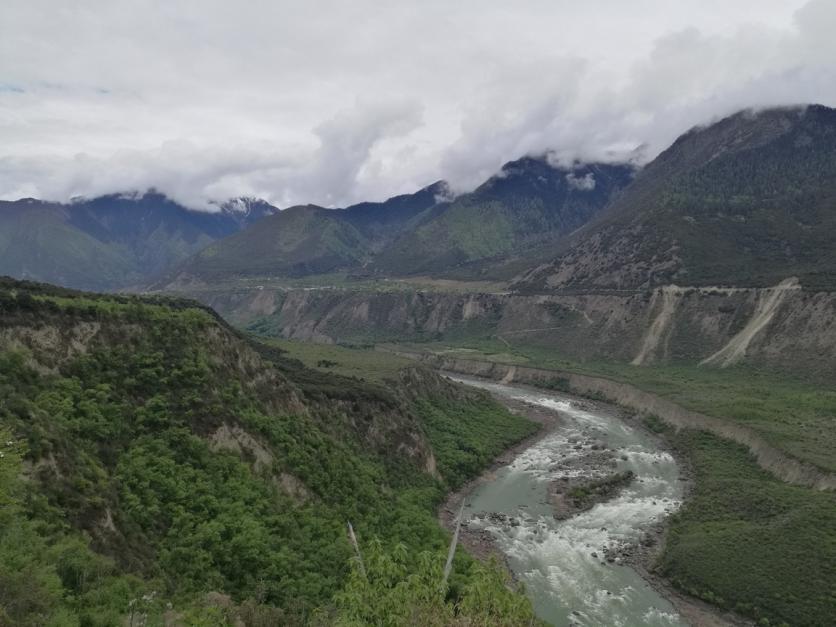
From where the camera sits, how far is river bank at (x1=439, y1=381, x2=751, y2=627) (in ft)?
157

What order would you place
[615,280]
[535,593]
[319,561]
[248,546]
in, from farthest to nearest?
[615,280], [535,593], [319,561], [248,546]

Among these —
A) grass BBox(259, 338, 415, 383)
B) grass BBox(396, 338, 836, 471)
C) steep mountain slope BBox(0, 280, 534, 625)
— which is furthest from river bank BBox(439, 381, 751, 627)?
grass BBox(259, 338, 415, 383)

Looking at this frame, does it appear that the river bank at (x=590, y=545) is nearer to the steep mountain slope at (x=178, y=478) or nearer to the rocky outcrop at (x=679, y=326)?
the steep mountain slope at (x=178, y=478)

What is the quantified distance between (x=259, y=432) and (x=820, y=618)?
4306 cm

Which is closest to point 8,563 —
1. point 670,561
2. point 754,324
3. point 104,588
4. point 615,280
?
point 104,588

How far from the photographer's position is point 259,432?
5288 centimetres

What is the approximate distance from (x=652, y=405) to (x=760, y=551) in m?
55.2

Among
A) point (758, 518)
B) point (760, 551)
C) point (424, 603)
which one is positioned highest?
point (424, 603)

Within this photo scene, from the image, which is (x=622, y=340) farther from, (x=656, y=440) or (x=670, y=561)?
(x=670, y=561)

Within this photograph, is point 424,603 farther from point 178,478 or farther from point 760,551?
point 760,551

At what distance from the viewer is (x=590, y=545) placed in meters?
58.2

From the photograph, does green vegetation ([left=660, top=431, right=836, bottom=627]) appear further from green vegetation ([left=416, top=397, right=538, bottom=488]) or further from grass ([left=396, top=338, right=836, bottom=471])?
green vegetation ([left=416, top=397, right=538, bottom=488])

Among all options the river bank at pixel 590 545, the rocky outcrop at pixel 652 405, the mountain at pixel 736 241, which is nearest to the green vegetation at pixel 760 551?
the river bank at pixel 590 545

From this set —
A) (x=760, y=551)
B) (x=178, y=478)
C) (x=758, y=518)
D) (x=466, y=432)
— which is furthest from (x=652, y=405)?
(x=178, y=478)
